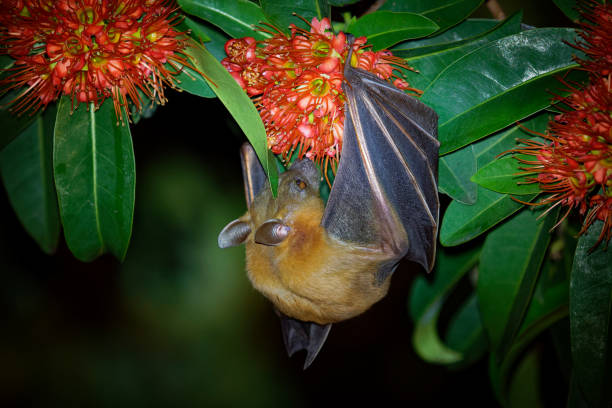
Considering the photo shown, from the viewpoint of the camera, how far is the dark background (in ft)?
17.1

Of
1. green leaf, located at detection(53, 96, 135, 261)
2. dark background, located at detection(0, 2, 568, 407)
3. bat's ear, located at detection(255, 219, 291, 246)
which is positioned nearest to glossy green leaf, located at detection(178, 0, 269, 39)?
green leaf, located at detection(53, 96, 135, 261)

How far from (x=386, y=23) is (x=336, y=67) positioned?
0.21 metres

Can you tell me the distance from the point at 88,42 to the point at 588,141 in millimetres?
1403

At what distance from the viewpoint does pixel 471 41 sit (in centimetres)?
145

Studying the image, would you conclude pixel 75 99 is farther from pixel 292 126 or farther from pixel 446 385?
pixel 446 385

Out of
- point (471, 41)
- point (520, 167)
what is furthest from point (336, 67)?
point (520, 167)

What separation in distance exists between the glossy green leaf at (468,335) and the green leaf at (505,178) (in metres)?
1.26

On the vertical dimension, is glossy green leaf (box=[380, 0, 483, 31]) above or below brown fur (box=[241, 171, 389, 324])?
above

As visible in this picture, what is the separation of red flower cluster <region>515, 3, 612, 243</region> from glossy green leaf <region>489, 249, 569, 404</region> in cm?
57

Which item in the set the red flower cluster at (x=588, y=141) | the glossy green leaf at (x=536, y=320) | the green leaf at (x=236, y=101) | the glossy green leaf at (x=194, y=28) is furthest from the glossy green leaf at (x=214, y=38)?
the glossy green leaf at (x=536, y=320)

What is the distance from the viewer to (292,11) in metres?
1.42

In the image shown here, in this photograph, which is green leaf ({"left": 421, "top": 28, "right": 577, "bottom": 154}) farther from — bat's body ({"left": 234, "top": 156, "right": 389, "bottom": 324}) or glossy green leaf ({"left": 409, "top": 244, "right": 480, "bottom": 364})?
glossy green leaf ({"left": 409, "top": 244, "right": 480, "bottom": 364})

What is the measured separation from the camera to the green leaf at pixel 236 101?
121 cm

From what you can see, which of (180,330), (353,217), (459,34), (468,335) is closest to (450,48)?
(459,34)
